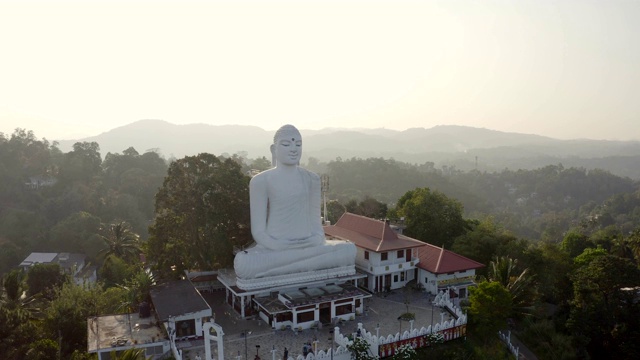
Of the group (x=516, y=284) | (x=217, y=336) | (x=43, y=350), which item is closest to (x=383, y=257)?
(x=516, y=284)

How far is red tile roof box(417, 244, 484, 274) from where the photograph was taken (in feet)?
70.0

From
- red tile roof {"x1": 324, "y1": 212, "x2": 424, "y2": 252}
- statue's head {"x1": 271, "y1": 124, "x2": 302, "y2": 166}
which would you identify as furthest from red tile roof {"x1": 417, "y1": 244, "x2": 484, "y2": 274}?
statue's head {"x1": 271, "y1": 124, "x2": 302, "y2": 166}

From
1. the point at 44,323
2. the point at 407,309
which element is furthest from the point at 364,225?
the point at 44,323

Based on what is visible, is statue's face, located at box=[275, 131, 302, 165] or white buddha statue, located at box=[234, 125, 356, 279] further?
statue's face, located at box=[275, 131, 302, 165]

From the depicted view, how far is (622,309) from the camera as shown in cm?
1891

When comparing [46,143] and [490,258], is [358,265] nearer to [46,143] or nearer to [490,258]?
[490,258]

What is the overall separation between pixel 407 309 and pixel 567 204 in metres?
89.5

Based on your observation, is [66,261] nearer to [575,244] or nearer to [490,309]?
[490,309]

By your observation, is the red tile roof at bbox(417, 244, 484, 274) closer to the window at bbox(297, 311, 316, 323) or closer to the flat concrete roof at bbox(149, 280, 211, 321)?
the window at bbox(297, 311, 316, 323)

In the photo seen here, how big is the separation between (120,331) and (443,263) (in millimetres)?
12938

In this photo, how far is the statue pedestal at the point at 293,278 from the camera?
1830 centimetres

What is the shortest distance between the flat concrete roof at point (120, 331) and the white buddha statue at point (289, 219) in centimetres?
425

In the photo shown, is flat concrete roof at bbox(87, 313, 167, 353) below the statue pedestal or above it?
below

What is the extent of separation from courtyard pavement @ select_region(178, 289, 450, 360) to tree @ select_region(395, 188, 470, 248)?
636 centimetres
